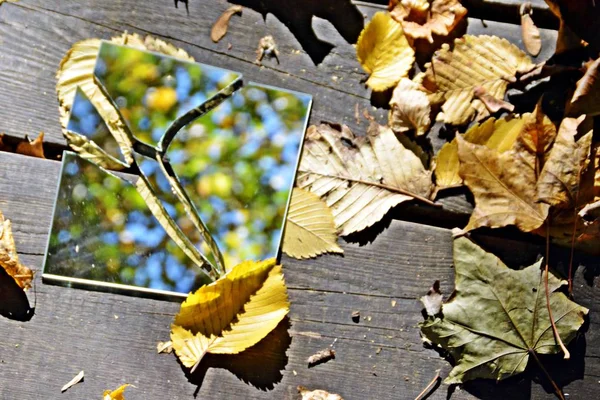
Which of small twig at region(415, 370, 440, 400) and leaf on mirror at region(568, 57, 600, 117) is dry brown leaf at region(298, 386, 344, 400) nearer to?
small twig at region(415, 370, 440, 400)

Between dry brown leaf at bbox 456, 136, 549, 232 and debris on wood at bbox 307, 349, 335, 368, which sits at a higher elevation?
dry brown leaf at bbox 456, 136, 549, 232

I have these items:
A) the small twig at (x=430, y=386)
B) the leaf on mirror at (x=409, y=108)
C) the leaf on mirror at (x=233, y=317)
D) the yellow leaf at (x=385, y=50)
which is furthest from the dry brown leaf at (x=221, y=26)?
the small twig at (x=430, y=386)

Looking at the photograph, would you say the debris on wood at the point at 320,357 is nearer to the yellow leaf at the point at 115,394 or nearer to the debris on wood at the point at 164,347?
the debris on wood at the point at 164,347

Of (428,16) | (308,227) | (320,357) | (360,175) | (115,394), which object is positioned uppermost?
(428,16)

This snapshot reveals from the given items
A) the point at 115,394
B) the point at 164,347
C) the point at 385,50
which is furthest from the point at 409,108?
the point at 115,394

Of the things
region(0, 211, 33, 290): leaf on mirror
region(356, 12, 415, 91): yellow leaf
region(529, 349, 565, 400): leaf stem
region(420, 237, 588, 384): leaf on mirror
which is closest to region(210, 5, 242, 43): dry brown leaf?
region(356, 12, 415, 91): yellow leaf

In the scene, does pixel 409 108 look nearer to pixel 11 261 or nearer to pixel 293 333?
pixel 293 333
